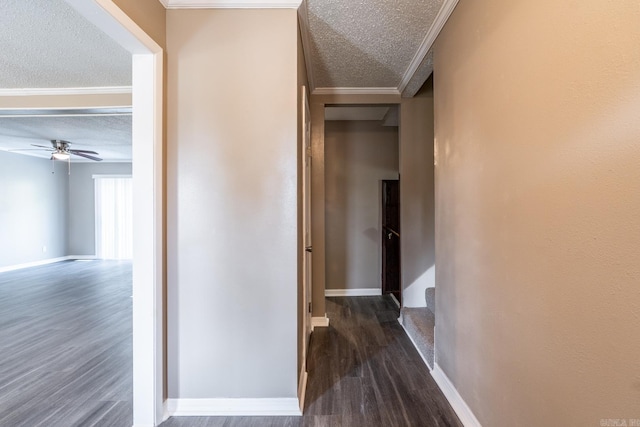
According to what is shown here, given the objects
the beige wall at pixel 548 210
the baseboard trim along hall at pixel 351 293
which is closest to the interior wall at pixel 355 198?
the baseboard trim along hall at pixel 351 293

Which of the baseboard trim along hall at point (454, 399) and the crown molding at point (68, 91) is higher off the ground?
the crown molding at point (68, 91)

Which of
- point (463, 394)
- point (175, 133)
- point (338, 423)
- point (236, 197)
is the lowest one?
point (338, 423)

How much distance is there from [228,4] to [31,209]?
754 centimetres

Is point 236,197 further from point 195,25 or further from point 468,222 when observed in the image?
point 468,222

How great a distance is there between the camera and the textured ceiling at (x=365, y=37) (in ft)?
5.89

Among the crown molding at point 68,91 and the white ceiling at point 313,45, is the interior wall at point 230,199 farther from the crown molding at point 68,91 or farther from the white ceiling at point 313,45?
the crown molding at point 68,91

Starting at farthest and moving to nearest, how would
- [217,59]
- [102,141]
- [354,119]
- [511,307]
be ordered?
1. [102,141]
2. [354,119]
3. [217,59]
4. [511,307]

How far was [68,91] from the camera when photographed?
122 inches

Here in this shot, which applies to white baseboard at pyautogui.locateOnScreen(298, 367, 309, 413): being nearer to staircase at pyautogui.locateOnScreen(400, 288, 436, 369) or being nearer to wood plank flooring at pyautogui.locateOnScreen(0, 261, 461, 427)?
wood plank flooring at pyautogui.locateOnScreen(0, 261, 461, 427)

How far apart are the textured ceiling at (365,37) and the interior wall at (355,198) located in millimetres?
1257

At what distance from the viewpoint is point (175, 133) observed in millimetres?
1710

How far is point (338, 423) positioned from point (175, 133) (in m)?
2.00

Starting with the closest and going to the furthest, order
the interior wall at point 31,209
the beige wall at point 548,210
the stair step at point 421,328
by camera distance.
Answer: the beige wall at point 548,210 → the stair step at point 421,328 → the interior wall at point 31,209

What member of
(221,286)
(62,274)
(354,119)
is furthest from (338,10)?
(62,274)
